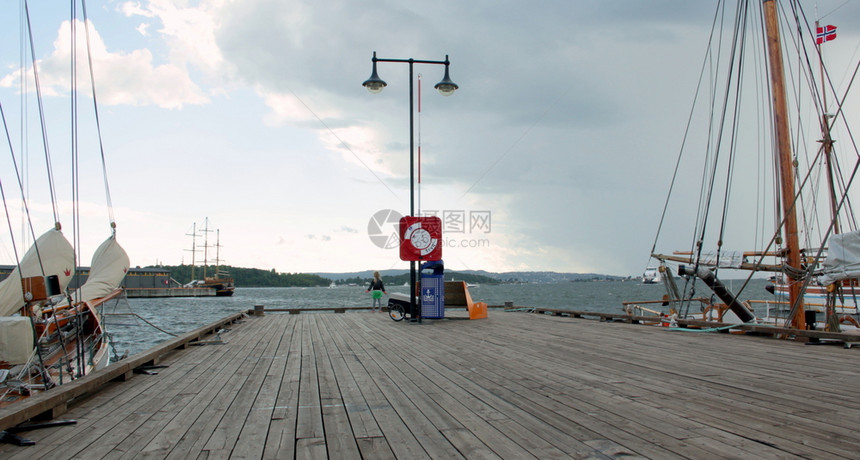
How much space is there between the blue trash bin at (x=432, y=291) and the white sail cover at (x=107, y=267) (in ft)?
27.7

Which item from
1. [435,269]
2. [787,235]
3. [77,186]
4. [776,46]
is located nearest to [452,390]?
[77,186]

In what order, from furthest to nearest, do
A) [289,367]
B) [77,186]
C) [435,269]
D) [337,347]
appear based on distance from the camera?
[435,269] < [337,347] < [77,186] < [289,367]

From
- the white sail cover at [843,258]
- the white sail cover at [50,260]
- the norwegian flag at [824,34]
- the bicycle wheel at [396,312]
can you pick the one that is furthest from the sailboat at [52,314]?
the norwegian flag at [824,34]

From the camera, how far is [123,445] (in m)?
3.16

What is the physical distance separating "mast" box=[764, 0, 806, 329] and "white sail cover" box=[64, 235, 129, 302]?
16.5m

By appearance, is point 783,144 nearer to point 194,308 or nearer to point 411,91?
point 411,91

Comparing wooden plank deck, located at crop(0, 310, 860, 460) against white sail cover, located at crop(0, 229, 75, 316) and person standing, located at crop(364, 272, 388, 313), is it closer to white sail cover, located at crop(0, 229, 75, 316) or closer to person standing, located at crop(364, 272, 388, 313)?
white sail cover, located at crop(0, 229, 75, 316)

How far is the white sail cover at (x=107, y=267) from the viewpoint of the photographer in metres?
14.0

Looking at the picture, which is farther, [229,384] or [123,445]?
[229,384]

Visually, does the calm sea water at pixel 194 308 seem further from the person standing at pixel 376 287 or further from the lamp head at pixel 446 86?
the lamp head at pixel 446 86

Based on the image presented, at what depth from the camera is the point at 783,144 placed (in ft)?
38.8

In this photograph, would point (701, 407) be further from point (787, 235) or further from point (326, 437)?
point (787, 235)

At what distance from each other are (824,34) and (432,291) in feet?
51.3

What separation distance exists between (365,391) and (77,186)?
5136mm
